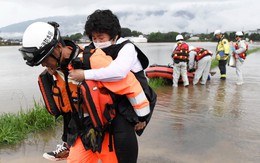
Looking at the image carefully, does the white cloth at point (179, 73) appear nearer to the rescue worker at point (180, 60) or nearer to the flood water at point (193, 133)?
the rescue worker at point (180, 60)

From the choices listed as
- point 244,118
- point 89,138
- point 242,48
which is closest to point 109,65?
point 89,138

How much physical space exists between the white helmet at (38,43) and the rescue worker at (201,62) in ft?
28.0

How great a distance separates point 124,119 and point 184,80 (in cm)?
773

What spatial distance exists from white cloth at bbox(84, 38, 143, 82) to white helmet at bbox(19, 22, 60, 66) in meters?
0.30

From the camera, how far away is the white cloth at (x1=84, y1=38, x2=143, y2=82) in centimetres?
198

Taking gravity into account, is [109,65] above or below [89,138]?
above

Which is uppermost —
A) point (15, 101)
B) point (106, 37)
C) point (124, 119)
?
point (106, 37)

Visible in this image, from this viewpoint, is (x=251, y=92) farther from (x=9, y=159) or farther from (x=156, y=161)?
(x=9, y=159)

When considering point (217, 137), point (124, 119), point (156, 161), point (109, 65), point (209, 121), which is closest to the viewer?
point (109, 65)

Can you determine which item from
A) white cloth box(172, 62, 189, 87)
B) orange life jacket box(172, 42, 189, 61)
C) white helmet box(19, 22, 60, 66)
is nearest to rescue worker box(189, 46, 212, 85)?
white cloth box(172, 62, 189, 87)

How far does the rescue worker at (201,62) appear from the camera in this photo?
32.9ft

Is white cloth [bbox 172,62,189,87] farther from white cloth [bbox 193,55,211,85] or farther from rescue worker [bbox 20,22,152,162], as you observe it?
rescue worker [bbox 20,22,152,162]

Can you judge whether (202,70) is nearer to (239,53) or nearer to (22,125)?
(239,53)

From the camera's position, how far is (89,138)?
2.18 metres
